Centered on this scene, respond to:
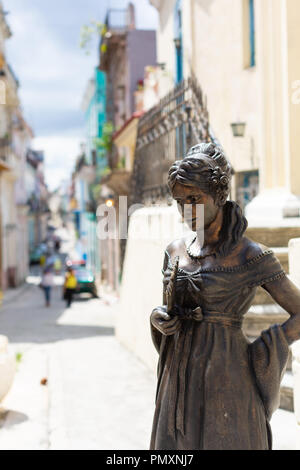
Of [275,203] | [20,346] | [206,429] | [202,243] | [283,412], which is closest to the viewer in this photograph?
[206,429]

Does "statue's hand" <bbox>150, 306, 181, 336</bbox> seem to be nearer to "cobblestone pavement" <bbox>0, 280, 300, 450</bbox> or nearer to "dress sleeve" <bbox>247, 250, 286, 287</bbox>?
"dress sleeve" <bbox>247, 250, 286, 287</bbox>

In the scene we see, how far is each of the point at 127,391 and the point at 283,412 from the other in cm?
234

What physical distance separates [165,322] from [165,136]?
6996 millimetres

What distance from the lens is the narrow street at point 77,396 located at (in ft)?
17.7

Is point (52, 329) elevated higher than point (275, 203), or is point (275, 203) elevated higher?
point (275, 203)

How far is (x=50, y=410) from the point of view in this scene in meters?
6.27

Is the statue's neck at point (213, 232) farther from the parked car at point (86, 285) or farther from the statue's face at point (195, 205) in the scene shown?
the parked car at point (86, 285)

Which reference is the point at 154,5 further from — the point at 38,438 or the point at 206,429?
the point at 206,429

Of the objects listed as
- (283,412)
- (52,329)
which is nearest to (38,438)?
(283,412)

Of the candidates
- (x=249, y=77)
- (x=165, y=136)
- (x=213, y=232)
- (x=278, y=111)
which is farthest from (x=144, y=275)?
(x=213, y=232)

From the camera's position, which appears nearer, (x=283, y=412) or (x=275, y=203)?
(x=283, y=412)

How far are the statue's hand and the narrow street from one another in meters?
2.91

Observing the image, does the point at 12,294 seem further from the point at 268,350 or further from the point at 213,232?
the point at 268,350

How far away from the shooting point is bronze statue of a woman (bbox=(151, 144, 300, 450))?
251 centimetres
